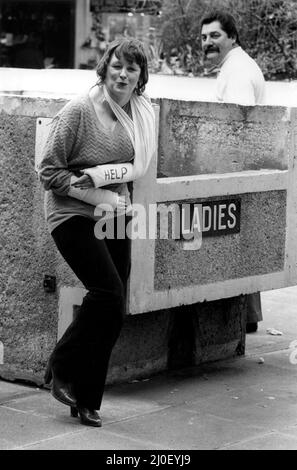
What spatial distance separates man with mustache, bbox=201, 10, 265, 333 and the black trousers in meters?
2.05

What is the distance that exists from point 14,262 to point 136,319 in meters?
0.70

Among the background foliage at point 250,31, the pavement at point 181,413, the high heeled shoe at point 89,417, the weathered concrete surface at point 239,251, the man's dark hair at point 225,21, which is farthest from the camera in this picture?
the background foliage at point 250,31

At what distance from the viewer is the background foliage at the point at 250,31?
1113 centimetres

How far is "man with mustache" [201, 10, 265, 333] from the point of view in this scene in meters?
6.91

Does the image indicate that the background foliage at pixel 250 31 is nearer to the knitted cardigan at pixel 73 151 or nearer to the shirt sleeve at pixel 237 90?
the shirt sleeve at pixel 237 90

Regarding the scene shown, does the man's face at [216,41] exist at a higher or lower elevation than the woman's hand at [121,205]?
higher

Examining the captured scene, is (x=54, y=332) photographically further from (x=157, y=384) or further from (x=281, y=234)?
(x=281, y=234)

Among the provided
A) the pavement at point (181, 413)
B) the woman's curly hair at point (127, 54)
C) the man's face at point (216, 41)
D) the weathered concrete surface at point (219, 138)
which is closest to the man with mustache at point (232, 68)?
the man's face at point (216, 41)

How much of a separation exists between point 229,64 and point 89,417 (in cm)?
280

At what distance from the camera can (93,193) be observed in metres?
5.05

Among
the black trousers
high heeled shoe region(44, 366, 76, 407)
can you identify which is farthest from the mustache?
high heeled shoe region(44, 366, 76, 407)

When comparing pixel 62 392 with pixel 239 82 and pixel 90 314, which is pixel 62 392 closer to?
pixel 90 314

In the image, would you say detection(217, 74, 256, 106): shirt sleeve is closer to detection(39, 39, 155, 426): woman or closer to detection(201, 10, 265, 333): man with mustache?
detection(201, 10, 265, 333): man with mustache

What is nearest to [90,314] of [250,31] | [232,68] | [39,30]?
[232,68]
